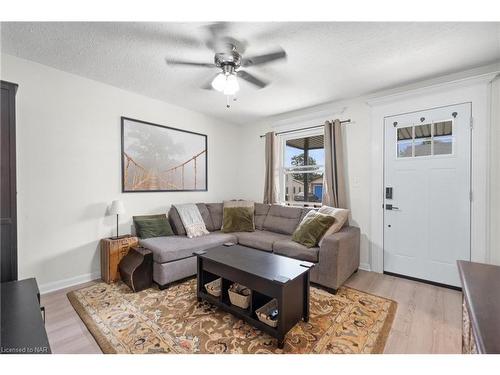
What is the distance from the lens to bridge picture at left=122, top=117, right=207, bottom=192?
306 cm

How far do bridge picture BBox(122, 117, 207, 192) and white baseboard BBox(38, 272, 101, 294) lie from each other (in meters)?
1.13

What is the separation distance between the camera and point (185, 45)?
→ 1.98 m

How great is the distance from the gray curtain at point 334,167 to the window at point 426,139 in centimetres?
74

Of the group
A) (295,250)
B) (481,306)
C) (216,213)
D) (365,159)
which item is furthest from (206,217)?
(481,306)

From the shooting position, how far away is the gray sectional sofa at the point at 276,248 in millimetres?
2428

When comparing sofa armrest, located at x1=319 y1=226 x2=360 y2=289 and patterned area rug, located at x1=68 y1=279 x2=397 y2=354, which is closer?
patterned area rug, located at x1=68 y1=279 x2=397 y2=354

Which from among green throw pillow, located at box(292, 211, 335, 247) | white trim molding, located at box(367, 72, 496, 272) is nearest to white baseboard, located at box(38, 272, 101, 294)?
green throw pillow, located at box(292, 211, 335, 247)

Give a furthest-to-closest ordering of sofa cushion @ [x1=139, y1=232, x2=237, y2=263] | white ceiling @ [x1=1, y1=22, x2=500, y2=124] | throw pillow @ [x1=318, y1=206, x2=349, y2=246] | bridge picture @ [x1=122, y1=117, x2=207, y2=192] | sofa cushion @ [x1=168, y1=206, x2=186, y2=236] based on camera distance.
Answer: sofa cushion @ [x1=168, y1=206, x2=186, y2=236]
bridge picture @ [x1=122, y1=117, x2=207, y2=192]
throw pillow @ [x1=318, y1=206, x2=349, y2=246]
sofa cushion @ [x1=139, y1=232, x2=237, y2=263]
white ceiling @ [x1=1, y1=22, x2=500, y2=124]

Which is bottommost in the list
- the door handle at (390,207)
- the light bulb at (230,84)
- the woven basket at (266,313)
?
the woven basket at (266,313)

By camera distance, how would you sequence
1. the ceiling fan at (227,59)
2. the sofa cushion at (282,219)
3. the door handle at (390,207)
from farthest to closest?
the sofa cushion at (282,219) → the door handle at (390,207) → the ceiling fan at (227,59)

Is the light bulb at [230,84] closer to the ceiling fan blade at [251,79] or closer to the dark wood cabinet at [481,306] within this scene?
the ceiling fan blade at [251,79]

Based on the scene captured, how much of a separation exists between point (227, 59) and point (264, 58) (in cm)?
38

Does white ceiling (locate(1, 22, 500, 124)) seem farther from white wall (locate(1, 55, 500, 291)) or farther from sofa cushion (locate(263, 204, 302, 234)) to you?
sofa cushion (locate(263, 204, 302, 234))

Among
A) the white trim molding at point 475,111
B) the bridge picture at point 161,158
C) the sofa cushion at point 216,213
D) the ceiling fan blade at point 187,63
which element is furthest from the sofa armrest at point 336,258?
the bridge picture at point 161,158
